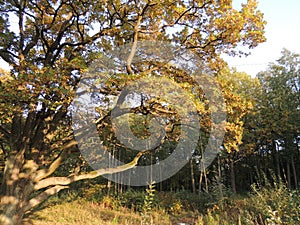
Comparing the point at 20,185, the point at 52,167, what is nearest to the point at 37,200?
the point at 20,185

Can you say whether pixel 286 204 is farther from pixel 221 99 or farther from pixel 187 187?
pixel 187 187

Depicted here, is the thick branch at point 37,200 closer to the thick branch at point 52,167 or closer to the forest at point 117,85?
the forest at point 117,85

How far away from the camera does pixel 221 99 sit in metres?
6.08

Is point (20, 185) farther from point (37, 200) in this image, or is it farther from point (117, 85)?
point (117, 85)

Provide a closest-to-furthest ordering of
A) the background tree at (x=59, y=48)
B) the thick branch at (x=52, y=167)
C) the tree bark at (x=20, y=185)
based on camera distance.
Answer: the background tree at (x=59, y=48), the tree bark at (x=20, y=185), the thick branch at (x=52, y=167)

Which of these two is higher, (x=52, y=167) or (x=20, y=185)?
(x=52, y=167)

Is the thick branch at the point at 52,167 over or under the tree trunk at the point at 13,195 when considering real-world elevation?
over

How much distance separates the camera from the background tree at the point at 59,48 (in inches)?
201

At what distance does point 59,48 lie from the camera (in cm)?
681

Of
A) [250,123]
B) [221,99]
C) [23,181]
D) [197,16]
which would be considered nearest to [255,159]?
[250,123]

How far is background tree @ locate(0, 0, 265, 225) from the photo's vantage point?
512 centimetres

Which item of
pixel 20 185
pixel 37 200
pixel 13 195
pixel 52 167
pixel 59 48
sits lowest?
pixel 37 200

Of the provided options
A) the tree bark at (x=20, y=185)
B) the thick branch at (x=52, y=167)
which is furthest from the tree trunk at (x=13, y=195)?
the thick branch at (x=52, y=167)

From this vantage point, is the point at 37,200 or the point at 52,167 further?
the point at 52,167
